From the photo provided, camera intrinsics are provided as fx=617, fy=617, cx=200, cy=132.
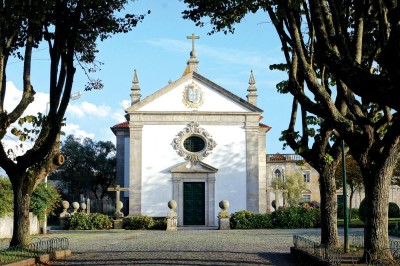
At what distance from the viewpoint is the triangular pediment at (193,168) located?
114ft

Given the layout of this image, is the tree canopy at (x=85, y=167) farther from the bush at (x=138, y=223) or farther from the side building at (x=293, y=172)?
the bush at (x=138, y=223)

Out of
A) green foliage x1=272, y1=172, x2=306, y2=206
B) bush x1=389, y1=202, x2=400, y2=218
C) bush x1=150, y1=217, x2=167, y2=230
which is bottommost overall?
bush x1=150, y1=217, x2=167, y2=230

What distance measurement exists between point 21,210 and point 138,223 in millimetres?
17453

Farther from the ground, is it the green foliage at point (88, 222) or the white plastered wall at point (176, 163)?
the white plastered wall at point (176, 163)

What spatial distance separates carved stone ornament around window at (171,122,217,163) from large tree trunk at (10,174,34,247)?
66.8 ft

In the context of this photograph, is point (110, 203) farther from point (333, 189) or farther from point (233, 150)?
point (333, 189)

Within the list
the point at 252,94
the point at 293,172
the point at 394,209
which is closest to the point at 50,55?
the point at 252,94

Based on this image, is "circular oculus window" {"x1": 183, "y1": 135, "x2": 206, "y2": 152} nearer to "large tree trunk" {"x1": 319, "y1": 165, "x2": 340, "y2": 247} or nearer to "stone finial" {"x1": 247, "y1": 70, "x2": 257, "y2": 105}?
"stone finial" {"x1": 247, "y1": 70, "x2": 257, "y2": 105}

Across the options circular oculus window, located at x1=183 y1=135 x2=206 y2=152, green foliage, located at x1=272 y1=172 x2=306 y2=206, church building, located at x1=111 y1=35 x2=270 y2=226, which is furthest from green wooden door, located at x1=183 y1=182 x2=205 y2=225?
green foliage, located at x1=272 y1=172 x2=306 y2=206

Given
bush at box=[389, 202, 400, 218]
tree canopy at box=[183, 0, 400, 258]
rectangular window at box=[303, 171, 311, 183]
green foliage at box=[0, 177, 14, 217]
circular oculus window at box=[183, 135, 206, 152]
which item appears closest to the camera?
tree canopy at box=[183, 0, 400, 258]

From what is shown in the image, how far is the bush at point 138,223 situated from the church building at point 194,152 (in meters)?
2.24

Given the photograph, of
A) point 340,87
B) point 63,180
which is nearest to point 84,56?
point 340,87

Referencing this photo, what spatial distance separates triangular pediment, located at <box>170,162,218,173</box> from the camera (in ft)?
114

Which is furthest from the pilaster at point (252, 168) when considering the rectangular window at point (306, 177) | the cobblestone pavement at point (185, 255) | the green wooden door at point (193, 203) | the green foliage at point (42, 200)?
the rectangular window at point (306, 177)
